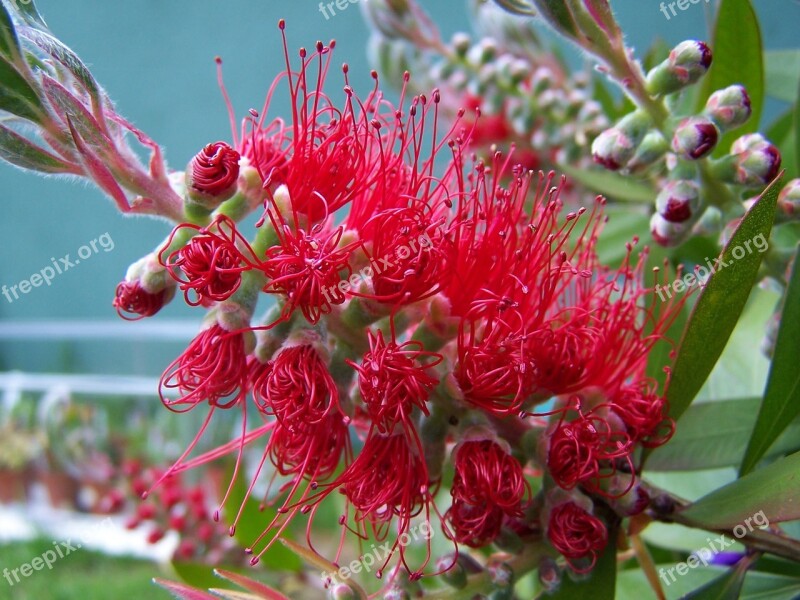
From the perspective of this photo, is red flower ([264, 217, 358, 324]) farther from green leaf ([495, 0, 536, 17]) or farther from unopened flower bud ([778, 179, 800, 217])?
unopened flower bud ([778, 179, 800, 217])

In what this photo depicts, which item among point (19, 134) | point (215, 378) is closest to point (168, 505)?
point (215, 378)

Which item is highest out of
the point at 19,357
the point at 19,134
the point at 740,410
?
the point at 19,134

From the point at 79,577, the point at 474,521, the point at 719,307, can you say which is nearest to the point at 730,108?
the point at 719,307

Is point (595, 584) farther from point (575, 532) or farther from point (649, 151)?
point (649, 151)

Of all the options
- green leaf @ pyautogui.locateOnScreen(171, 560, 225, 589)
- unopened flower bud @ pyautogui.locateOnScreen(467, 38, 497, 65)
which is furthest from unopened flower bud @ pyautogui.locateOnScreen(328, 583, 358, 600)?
unopened flower bud @ pyautogui.locateOnScreen(467, 38, 497, 65)

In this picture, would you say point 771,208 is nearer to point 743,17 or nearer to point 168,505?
point 743,17

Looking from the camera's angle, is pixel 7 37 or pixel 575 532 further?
pixel 575 532
